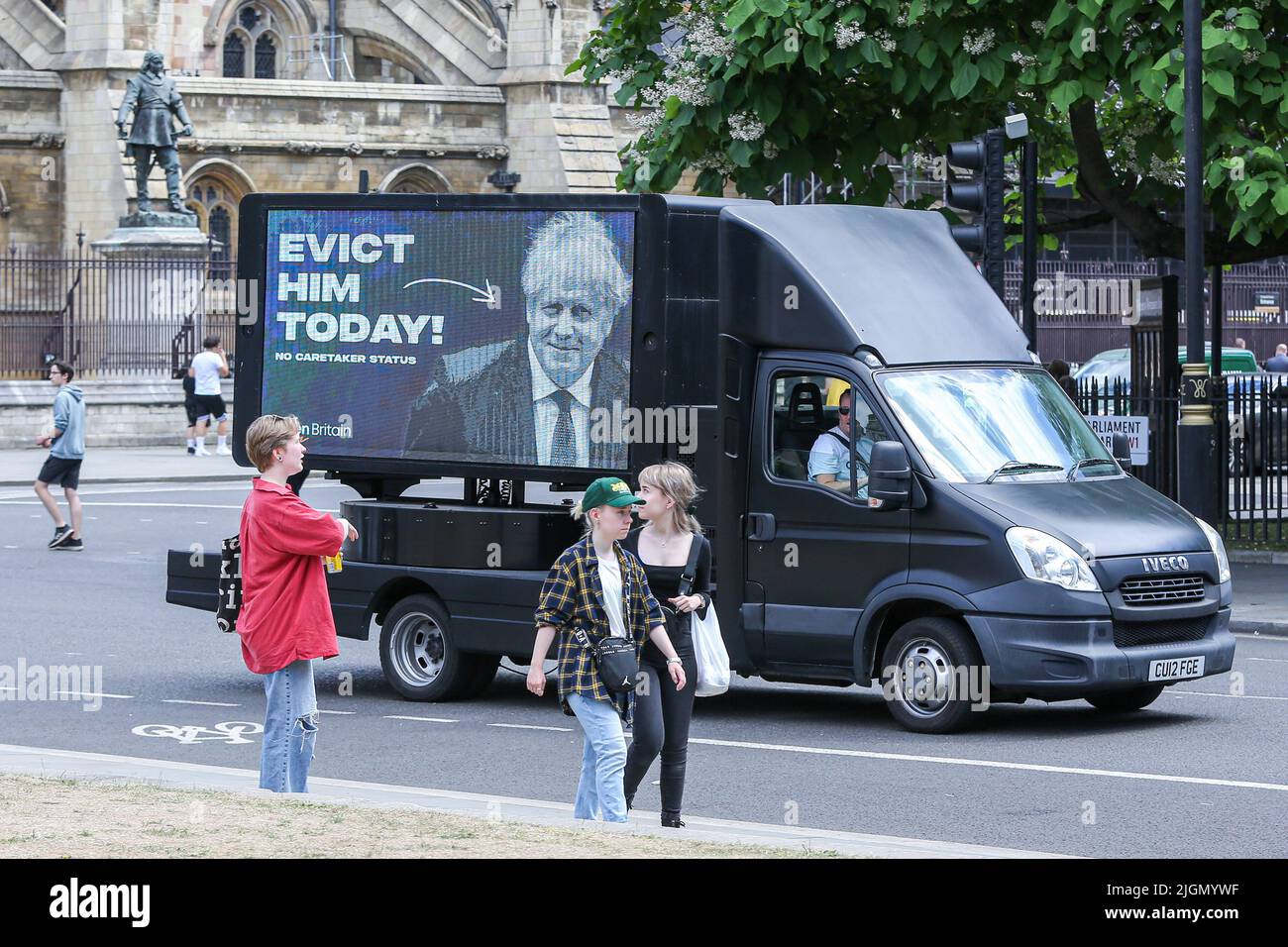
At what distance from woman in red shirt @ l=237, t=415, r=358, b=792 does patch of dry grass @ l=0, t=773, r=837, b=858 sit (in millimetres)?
523

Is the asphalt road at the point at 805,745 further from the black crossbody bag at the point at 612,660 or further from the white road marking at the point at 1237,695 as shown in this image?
the black crossbody bag at the point at 612,660

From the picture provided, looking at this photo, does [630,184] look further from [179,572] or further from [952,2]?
[179,572]

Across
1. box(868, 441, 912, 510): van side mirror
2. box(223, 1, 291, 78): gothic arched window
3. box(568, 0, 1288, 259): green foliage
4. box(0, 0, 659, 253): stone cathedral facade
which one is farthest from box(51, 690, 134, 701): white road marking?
box(223, 1, 291, 78): gothic arched window

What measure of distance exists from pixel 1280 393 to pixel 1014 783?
12919mm

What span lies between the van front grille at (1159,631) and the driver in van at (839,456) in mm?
1534

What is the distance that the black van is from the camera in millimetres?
11523

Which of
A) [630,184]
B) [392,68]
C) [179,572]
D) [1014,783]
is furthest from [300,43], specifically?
[1014,783]

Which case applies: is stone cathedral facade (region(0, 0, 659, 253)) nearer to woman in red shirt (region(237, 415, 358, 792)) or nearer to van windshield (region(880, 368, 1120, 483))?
van windshield (region(880, 368, 1120, 483))

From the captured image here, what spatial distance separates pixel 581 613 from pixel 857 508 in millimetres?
3657

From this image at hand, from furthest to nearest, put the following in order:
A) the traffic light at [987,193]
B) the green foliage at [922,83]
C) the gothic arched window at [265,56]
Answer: the gothic arched window at [265,56] < the green foliage at [922,83] < the traffic light at [987,193]

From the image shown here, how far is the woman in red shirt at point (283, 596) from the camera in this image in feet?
29.1

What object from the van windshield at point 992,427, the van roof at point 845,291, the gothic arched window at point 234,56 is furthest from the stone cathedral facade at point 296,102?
the van windshield at point 992,427

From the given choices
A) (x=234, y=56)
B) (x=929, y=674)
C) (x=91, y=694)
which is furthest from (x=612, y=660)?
(x=234, y=56)

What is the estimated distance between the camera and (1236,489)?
71.7 feet
